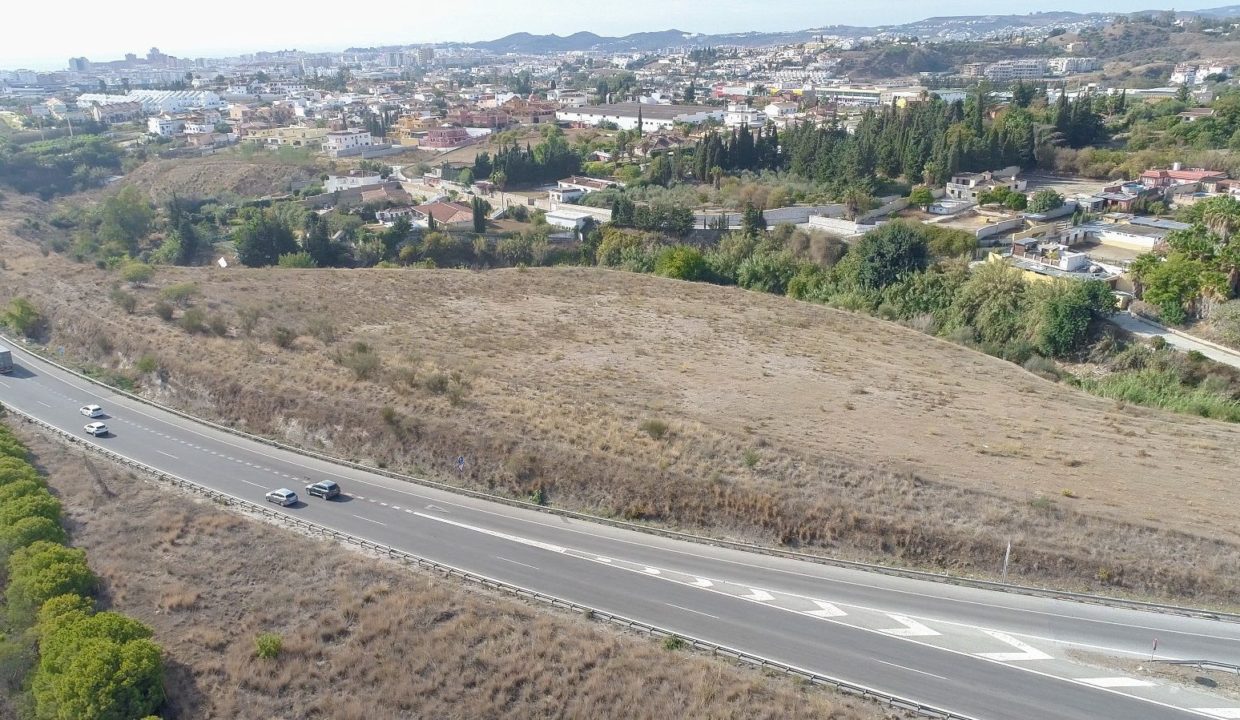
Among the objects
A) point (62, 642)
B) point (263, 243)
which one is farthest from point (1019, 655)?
point (263, 243)

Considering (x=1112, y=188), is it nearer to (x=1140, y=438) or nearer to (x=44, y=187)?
(x=1140, y=438)

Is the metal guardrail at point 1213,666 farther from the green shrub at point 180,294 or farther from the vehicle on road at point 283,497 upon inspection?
the green shrub at point 180,294

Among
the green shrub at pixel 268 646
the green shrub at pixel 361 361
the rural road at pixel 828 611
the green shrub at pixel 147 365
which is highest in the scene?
the green shrub at pixel 361 361

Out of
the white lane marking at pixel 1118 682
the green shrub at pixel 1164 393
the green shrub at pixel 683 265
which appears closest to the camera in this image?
the white lane marking at pixel 1118 682

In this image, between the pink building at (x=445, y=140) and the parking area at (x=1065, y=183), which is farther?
the pink building at (x=445, y=140)

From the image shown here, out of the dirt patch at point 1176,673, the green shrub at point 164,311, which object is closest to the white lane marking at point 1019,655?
the dirt patch at point 1176,673

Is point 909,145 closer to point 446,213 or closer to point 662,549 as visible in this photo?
point 446,213

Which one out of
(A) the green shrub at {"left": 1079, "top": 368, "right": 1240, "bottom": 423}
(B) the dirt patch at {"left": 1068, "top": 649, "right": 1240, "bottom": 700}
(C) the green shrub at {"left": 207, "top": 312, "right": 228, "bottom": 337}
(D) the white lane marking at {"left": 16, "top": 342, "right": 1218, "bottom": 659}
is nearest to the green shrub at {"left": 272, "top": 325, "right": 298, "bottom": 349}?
(C) the green shrub at {"left": 207, "top": 312, "right": 228, "bottom": 337}

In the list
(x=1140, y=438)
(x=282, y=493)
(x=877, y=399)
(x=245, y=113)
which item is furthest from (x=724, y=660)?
(x=245, y=113)
